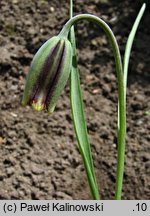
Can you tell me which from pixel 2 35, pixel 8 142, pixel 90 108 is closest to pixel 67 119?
pixel 90 108

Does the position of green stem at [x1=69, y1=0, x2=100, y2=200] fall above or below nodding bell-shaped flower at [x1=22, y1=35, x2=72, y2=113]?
below

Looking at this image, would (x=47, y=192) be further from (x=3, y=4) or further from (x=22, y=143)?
(x=3, y=4)

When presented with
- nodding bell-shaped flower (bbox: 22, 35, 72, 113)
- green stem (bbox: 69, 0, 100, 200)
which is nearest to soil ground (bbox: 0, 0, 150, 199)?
green stem (bbox: 69, 0, 100, 200)

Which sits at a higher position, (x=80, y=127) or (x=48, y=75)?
(x=48, y=75)

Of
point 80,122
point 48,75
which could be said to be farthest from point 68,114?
point 48,75

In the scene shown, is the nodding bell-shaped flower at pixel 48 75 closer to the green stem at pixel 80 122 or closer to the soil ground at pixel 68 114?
the green stem at pixel 80 122

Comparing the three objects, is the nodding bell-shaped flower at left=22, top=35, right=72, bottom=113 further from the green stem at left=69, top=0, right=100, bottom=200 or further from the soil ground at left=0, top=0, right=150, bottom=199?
the soil ground at left=0, top=0, right=150, bottom=199

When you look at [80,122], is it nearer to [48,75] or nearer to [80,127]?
[80,127]
